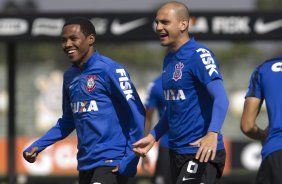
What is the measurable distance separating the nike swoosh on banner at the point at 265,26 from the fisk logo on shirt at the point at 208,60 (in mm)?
7237

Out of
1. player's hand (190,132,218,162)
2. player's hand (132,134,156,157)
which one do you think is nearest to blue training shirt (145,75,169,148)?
player's hand (132,134,156,157)

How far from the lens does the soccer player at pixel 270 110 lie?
291 inches

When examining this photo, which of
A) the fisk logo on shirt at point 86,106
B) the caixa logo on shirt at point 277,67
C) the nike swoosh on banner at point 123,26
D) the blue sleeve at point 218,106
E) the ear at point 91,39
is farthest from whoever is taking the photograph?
the nike swoosh on banner at point 123,26

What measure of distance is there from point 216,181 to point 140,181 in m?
9.39

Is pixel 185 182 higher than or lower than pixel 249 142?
higher

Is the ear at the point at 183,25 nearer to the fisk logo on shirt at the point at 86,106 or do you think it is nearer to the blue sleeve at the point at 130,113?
the blue sleeve at the point at 130,113

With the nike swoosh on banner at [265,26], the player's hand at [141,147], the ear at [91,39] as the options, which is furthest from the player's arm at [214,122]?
the nike swoosh on banner at [265,26]

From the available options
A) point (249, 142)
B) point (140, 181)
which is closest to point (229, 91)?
point (249, 142)

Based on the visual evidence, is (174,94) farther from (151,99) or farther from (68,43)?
(151,99)

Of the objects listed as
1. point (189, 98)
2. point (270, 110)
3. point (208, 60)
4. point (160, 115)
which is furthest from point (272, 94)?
point (160, 115)

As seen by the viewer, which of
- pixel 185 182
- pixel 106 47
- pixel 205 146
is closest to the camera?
pixel 205 146

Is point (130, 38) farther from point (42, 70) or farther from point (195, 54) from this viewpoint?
point (195, 54)

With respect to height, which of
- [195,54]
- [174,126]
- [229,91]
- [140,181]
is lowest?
[140,181]

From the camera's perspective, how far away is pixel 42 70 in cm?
1977
